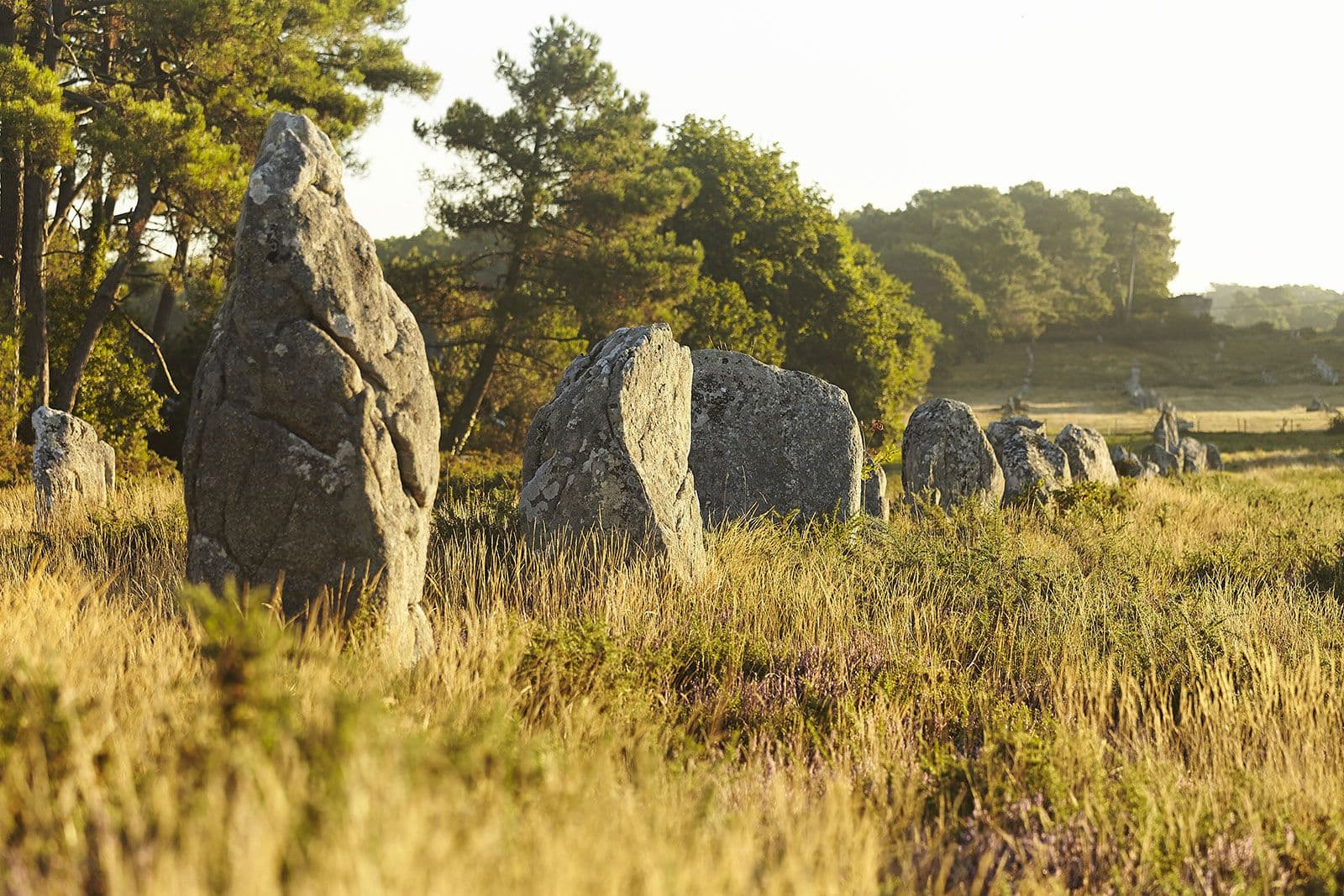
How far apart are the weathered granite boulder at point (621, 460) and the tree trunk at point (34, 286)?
45.9ft

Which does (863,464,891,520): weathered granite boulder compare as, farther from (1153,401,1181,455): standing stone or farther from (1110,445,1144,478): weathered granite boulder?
(1153,401,1181,455): standing stone

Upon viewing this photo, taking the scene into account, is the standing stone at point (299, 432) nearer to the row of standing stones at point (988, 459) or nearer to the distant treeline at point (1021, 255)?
the row of standing stones at point (988, 459)

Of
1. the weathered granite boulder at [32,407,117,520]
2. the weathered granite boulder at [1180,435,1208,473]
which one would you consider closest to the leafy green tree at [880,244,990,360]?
the weathered granite boulder at [1180,435,1208,473]

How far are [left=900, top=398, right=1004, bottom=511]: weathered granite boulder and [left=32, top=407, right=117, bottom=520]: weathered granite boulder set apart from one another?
1100 centimetres

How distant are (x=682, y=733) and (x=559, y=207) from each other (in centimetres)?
2116

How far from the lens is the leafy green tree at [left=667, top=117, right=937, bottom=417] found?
1180 inches

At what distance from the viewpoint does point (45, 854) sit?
2.36m

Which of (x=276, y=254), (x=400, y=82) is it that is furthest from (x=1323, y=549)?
(x=400, y=82)

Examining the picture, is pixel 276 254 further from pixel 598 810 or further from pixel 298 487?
pixel 598 810

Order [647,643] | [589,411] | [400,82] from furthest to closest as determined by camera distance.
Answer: [400,82] < [589,411] < [647,643]

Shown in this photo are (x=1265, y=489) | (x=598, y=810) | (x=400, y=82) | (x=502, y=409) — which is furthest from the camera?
(x=502, y=409)

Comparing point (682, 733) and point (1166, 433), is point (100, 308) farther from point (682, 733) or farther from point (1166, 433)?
point (1166, 433)

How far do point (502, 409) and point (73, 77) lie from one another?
12.6 meters

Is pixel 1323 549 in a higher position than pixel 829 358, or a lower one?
lower
